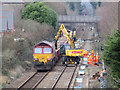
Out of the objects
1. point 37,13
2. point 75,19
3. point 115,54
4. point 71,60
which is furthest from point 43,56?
point 75,19

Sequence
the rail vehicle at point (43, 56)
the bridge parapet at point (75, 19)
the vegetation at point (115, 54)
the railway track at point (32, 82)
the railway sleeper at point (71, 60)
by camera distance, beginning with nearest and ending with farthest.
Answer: the vegetation at point (115, 54), the railway track at point (32, 82), the rail vehicle at point (43, 56), the railway sleeper at point (71, 60), the bridge parapet at point (75, 19)

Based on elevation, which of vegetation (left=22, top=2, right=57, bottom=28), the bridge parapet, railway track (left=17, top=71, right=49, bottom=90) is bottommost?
railway track (left=17, top=71, right=49, bottom=90)

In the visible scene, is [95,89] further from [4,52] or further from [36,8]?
[36,8]

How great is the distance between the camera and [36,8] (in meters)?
46.5

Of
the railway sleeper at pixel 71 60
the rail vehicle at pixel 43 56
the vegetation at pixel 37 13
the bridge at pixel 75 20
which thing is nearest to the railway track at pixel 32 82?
the rail vehicle at pixel 43 56

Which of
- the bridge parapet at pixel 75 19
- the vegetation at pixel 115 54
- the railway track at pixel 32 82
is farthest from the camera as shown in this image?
the bridge parapet at pixel 75 19

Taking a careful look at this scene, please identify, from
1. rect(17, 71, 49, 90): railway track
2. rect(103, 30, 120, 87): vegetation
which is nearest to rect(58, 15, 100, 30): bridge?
rect(17, 71, 49, 90): railway track

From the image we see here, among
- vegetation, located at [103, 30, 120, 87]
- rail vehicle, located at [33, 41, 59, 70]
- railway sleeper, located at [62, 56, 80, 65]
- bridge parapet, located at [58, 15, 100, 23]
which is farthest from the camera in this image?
bridge parapet, located at [58, 15, 100, 23]

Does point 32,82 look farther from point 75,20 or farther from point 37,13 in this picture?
point 75,20

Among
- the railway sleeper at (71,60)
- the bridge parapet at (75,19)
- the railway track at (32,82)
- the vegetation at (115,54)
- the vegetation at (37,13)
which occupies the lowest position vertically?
the railway track at (32,82)

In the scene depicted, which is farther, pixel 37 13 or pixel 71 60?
pixel 37 13

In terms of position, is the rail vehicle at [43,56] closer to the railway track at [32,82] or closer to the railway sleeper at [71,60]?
the railway track at [32,82]

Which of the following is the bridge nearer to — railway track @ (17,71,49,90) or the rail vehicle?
the rail vehicle

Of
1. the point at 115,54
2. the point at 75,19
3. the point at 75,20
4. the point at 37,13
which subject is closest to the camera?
the point at 115,54
